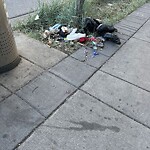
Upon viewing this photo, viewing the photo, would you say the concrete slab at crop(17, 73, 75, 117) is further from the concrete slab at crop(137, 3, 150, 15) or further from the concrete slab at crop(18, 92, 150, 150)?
the concrete slab at crop(137, 3, 150, 15)

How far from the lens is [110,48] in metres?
3.90

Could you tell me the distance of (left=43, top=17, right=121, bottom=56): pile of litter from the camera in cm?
391

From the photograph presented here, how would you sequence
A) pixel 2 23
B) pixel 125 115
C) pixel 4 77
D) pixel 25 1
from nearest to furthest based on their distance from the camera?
pixel 125 115
pixel 2 23
pixel 4 77
pixel 25 1

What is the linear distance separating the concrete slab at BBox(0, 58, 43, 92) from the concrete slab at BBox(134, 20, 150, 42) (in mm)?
2196

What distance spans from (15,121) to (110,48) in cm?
216

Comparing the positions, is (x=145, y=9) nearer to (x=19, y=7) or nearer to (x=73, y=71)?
(x=19, y=7)

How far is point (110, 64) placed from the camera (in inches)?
139

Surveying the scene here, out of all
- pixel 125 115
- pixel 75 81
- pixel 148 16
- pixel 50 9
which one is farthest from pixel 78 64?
pixel 148 16

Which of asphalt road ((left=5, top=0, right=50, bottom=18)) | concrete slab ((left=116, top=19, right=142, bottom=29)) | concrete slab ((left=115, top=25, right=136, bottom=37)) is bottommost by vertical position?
asphalt road ((left=5, top=0, right=50, bottom=18))

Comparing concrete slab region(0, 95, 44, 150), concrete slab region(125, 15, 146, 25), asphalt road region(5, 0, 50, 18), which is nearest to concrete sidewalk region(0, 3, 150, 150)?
concrete slab region(0, 95, 44, 150)

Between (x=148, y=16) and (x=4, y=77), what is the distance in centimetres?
377

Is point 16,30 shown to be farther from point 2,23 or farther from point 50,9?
point 2,23

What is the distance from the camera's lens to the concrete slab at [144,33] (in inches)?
170

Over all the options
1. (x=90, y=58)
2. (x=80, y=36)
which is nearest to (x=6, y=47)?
(x=90, y=58)
